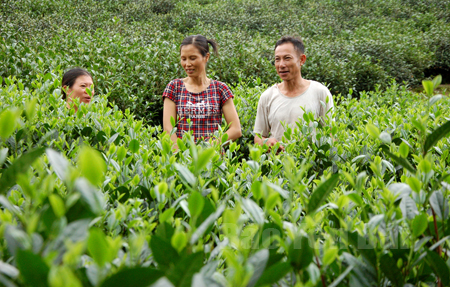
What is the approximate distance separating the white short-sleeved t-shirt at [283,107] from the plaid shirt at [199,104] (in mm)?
413

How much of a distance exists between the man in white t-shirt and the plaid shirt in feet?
1.46

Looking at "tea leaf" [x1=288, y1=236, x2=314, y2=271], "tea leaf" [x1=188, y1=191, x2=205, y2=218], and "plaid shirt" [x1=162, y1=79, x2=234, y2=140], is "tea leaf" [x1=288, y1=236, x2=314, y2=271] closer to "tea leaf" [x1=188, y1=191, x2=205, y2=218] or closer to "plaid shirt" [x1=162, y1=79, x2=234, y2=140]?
"tea leaf" [x1=188, y1=191, x2=205, y2=218]

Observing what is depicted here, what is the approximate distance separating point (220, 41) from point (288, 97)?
17.1 feet

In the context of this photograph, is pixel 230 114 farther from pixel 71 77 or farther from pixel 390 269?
pixel 390 269

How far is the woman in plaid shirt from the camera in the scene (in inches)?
151

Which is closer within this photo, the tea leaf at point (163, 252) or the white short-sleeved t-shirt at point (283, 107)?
the tea leaf at point (163, 252)

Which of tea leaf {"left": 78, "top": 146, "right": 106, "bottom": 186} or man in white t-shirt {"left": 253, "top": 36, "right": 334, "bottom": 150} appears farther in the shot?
man in white t-shirt {"left": 253, "top": 36, "right": 334, "bottom": 150}

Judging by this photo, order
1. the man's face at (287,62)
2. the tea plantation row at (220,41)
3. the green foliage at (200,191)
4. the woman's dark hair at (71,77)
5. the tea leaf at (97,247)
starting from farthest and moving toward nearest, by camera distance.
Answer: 1. the tea plantation row at (220,41)
2. the man's face at (287,62)
3. the woman's dark hair at (71,77)
4. the green foliage at (200,191)
5. the tea leaf at (97,247)

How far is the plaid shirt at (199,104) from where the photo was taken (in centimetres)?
385

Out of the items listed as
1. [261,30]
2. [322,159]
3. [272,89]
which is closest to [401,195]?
[322,159]

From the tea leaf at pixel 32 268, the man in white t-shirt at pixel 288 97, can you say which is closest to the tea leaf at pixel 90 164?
the tea leaf at pixel 32 268

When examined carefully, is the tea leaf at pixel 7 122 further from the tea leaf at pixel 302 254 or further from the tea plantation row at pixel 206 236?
the tea leaf at pixel 302 254

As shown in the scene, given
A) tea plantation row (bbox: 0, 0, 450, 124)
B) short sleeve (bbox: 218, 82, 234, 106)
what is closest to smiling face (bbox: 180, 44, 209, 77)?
short sleeve (bbox: 218, 82, 234, 106)

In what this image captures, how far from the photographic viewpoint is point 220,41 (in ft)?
28.2
